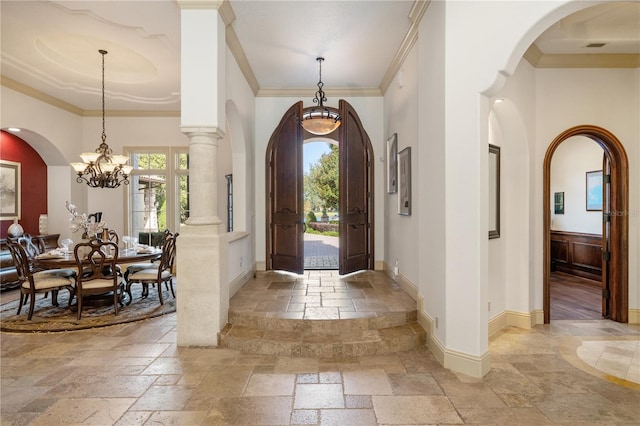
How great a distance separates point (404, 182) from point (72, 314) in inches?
187

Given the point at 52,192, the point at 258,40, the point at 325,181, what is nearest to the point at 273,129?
the point at 258,40

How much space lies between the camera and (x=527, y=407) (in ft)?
8.04

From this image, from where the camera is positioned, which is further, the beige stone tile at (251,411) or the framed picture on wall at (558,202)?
the framed picture on wall at (558,202)

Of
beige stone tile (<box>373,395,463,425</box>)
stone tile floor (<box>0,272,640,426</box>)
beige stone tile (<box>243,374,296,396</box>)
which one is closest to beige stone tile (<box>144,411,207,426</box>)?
stone tile floor (<box>0,272,640,426</box>)

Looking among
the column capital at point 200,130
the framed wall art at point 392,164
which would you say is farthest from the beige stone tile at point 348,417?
the framed wall art at point 392,164

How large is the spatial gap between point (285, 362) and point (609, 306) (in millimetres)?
4196

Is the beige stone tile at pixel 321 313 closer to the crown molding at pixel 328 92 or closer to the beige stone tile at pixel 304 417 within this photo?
the beige stone tile at pixel 304 417

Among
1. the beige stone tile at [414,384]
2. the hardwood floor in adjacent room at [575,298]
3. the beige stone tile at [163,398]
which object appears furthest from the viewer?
the hardwood floor in adjacent room at [575,298]

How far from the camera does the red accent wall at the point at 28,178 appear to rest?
6605 mm

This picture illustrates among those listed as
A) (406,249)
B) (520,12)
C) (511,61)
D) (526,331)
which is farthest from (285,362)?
(520,12)

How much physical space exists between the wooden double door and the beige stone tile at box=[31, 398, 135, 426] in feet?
11.5

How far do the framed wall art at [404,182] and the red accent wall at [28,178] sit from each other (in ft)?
23.8

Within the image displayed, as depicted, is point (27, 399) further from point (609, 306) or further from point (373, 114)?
point (609, 306)

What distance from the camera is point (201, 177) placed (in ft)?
11.7
